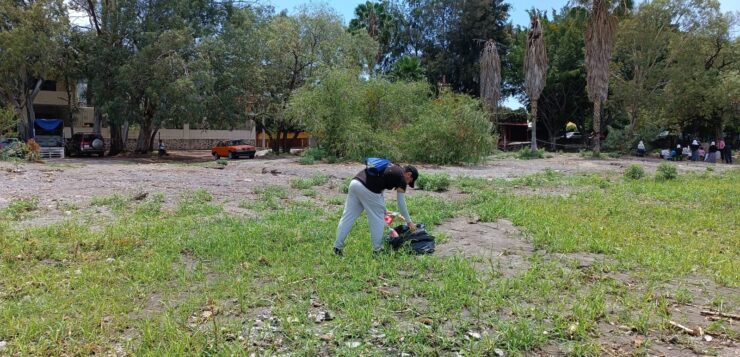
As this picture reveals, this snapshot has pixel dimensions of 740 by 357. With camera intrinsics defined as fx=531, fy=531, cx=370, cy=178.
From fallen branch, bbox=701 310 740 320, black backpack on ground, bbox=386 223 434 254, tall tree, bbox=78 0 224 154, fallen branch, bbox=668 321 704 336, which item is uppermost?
tall tree, bbox=78 0 224 154

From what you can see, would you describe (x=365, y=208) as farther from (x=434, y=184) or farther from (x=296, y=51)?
(x=296, y=51)

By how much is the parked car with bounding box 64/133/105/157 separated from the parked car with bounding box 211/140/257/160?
22.9 ft

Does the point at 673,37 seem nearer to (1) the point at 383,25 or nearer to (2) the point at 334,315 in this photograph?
(1) the point at 383,25

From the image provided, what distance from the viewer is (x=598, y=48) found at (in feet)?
101

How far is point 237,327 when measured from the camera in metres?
4.21

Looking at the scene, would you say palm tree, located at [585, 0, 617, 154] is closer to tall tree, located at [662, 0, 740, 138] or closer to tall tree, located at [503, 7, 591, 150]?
tall tree, located at [662, 0, 740, 138]

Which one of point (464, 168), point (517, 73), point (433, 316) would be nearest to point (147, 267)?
point (433, 316)

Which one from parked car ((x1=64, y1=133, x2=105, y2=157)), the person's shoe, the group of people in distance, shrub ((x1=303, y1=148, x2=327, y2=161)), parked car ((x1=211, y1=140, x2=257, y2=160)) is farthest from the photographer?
parked car ((x1=211, y1=140, x2=257, y2=160))

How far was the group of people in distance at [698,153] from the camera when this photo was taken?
28.8 meters

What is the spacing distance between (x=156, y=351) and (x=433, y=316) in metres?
2.15

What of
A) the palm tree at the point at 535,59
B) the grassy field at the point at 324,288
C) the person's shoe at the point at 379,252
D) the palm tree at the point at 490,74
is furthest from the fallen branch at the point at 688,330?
the palm tree at the point at 490,74

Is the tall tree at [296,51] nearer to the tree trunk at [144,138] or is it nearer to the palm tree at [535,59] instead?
the tree trunk at [144,138]

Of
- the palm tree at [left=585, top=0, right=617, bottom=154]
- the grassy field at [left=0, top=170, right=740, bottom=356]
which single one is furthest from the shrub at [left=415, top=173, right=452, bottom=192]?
the palm tree at [left=585, top=0, right=617, bottom=154]

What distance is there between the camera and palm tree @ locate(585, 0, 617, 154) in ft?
100
